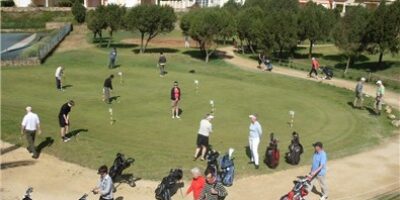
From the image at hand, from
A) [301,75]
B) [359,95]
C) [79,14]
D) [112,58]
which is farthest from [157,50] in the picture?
[359,95]

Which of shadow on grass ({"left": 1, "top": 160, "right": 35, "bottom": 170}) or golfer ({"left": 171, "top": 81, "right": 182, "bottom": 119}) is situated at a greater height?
golfer ({"left": 171, "top": 81, "right": 182, "bottom": 119})

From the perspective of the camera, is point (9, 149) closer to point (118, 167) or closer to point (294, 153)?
point (118, 167)

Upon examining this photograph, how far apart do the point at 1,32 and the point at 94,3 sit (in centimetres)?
2226

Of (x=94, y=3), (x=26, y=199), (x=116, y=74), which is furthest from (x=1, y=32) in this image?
(x=26, y=199)

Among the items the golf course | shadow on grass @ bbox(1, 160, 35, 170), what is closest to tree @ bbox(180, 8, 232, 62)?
the golf course

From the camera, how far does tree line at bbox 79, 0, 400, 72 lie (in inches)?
1868

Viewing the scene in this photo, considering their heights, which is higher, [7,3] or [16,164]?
[7,3]

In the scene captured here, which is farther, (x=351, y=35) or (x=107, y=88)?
(x=351, y=35)

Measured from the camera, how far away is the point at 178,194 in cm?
1744

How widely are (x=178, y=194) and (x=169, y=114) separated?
10314 mm

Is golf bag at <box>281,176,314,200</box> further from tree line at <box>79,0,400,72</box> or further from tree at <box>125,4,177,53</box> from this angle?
tree at <box>125,4,177,53</box>

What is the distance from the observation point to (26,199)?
13703mm

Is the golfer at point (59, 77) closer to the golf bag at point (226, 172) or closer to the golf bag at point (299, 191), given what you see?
the golf bag at point (226, 172)

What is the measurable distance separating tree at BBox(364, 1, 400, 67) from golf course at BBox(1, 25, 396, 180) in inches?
478
